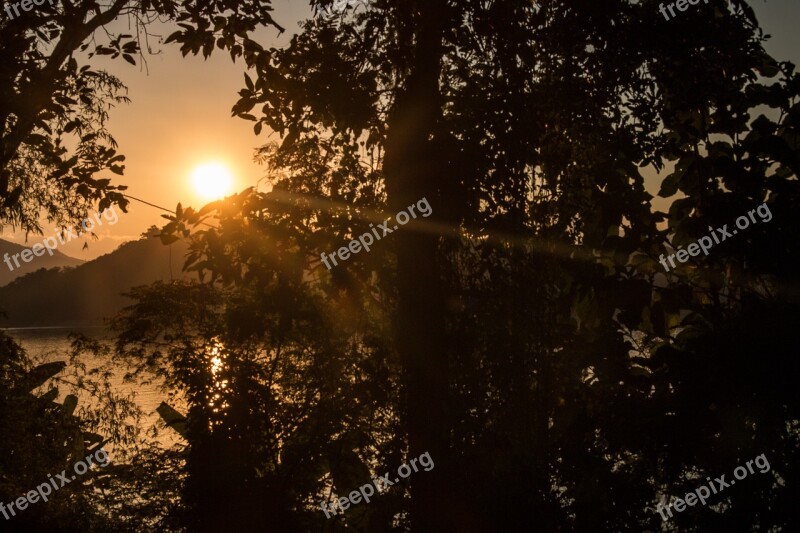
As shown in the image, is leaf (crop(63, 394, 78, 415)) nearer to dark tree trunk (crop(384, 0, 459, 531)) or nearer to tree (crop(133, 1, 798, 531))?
tree (crop(133, 1, 798, 531))

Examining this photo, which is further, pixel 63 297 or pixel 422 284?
pixel 63 297

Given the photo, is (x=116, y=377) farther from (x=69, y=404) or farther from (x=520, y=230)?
(x=520, y=230)

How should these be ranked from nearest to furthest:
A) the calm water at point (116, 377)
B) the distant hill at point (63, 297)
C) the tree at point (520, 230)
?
the tree at point (520, 230) → the calm water at point (116, 377) → the distant hill at point (63, 297)

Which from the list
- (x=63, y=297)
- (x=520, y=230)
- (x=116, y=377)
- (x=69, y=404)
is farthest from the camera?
(x=63, y=297)

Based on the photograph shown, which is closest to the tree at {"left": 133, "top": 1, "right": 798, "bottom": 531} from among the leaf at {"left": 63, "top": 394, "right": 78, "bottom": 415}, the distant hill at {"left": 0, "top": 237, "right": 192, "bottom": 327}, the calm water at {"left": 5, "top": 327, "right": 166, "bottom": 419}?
the calm water at {"left": 5, "top": 327, "right": 166, "bottom": 419}

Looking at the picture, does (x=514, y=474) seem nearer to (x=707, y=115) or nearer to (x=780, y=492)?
(x=780, y=492)

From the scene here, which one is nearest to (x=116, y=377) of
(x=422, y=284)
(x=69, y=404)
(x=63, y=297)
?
(x=69, y=404)

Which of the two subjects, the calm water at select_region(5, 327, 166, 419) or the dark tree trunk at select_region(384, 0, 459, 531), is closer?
the dark tree trunk at select_region(384, 0, 459, 531)

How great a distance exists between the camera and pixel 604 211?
3.38 metres

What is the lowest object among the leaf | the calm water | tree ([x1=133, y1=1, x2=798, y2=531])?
tree ([x1=133, y1=1, x2=798, y2=531])

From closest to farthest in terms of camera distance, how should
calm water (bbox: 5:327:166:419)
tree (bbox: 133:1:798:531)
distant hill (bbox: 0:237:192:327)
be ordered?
tree (bbox: 133:1:798:531), calm water (bbox: 5:327:166:419), distant hill (bbox: 0:237:192:327)

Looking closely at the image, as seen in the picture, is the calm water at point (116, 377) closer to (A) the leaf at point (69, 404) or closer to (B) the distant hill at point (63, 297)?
(A) the leaf at point (69, 404)

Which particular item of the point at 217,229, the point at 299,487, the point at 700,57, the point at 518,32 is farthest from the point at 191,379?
the point at 700,57

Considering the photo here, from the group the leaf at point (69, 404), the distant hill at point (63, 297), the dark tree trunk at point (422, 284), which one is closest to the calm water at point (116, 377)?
the leaf at point (69, 404)
